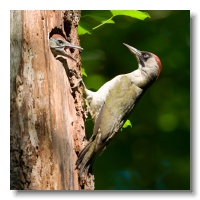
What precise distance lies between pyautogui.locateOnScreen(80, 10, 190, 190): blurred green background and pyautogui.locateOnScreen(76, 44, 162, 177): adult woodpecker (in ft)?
0.43

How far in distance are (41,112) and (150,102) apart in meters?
1.00

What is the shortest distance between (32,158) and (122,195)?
23.5 inches

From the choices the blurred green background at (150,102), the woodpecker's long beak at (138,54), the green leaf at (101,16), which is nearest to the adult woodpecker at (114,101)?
the woodpecker's long beak at (138,54)

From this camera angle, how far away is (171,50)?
327 cm

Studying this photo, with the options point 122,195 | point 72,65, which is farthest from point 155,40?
point 122,195

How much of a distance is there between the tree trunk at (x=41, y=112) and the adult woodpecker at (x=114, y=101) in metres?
0.07

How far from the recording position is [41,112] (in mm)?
2486

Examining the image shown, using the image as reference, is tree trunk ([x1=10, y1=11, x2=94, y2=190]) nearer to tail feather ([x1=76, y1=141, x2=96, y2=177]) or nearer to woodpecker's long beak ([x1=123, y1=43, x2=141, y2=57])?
tail feather ([x1=76, y1=141, x2=96, y2=177])

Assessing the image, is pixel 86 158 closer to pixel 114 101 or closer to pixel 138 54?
pixel 114 101

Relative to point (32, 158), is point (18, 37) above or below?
above

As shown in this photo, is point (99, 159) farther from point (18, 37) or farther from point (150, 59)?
point (18, 37)

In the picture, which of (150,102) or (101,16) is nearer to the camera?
(101,16)

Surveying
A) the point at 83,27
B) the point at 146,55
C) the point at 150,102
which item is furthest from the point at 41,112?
the point at 150,102

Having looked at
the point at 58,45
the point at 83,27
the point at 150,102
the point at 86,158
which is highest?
the point at 83,27
